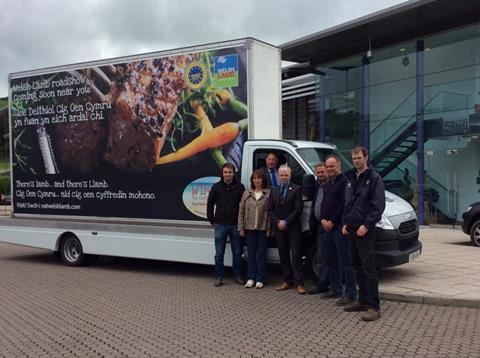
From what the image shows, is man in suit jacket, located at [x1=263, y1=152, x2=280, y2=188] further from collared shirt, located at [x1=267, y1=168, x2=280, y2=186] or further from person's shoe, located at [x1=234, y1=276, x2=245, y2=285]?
person's shoe, located at [x1=234, y1=276, x2=245, y2=285]

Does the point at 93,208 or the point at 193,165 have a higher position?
the point at 193,165

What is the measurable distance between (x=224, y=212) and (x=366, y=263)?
2664 mm

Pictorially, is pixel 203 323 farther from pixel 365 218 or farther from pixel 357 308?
pixel 365 218

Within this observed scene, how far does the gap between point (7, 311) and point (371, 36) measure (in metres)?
15.6

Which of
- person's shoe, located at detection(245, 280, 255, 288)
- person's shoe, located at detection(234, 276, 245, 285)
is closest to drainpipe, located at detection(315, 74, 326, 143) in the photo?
person's shoe, located at detection(234, 276, 245, 285)

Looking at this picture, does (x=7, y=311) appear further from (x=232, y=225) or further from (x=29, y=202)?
(x=29, y=202)

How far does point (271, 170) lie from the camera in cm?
865

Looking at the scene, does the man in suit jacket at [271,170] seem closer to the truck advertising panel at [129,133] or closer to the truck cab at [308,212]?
the truck cab at [308,212]

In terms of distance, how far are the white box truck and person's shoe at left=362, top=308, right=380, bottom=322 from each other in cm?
144

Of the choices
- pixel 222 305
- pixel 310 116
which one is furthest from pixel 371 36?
pixel 222 305

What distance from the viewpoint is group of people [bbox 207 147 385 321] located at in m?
6.55

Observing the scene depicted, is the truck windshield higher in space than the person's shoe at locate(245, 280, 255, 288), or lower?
higher

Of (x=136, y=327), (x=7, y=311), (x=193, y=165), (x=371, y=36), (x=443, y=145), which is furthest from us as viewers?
(x=371, y=36)

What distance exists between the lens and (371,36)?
1923 centimetres
